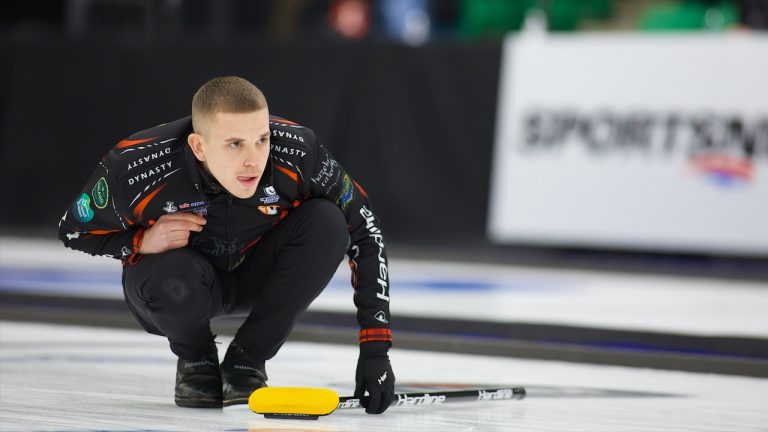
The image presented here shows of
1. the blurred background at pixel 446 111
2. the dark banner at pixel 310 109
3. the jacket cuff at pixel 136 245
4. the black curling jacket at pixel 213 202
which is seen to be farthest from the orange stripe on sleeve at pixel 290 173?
the dark banner at pixel 310 109

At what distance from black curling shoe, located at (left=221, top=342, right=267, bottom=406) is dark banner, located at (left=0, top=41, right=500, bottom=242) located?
191 inches

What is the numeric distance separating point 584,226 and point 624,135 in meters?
0.63

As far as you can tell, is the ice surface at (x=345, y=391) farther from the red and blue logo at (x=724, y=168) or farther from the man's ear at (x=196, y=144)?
the red and blue logo at (x=724, y=168)

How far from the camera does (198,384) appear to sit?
2777 mm

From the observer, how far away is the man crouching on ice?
105 inches

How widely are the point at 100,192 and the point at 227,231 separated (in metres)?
0.35

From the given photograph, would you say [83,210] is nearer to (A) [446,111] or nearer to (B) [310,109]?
(A) [446,111]

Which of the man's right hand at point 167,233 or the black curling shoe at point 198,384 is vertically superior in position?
the man's right hand at point 167,233

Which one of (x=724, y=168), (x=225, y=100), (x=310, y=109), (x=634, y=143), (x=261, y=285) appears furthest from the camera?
(x=310, y=109)

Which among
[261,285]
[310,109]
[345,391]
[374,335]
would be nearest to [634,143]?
[310,109]

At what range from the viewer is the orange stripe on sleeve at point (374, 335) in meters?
2.74

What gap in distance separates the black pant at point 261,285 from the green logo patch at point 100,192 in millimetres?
177

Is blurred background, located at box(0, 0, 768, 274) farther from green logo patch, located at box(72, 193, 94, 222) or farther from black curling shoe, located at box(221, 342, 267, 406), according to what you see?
green logo patch, located at box(72, 193, 94, 222)

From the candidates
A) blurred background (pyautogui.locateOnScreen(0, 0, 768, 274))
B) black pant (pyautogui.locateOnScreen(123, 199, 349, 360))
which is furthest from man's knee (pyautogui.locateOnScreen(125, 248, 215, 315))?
blurred background (pyautogui.locateOnScreen(0, 0, 768, 274))
